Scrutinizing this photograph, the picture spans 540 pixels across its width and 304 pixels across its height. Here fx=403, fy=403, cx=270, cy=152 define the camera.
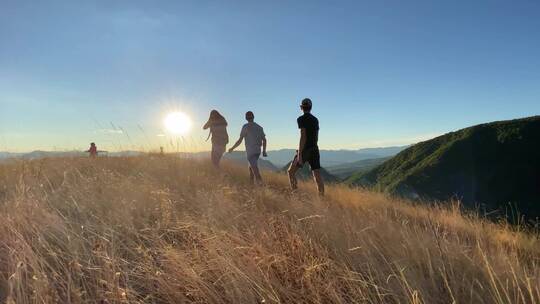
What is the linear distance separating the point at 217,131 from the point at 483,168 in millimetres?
88848

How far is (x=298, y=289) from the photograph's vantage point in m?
2.79

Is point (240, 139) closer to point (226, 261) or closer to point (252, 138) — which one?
point (252, 138)

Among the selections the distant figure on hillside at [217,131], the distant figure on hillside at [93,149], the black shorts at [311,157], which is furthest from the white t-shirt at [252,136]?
the distant figure on hillside at [93,149]

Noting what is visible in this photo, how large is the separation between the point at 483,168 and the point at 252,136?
89.3 m

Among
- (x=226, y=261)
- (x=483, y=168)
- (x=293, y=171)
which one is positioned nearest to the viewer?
(x=226, y=261)

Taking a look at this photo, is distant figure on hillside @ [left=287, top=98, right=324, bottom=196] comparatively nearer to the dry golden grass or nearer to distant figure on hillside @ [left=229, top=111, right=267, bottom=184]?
distant figure on hillside @ [left=229, top=111, right=267, bottom=184]

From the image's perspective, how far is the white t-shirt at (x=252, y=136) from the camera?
10000 mm

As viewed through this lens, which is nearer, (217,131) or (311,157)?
(311,157)

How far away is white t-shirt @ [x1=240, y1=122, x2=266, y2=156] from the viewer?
1000 cm

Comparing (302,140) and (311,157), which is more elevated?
(302,140)

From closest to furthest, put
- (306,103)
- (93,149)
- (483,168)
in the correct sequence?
(306,103) → (93,149) → (483,168)

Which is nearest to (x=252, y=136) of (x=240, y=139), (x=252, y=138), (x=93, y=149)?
(x=252, y=138)

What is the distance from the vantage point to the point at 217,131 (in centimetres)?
1113

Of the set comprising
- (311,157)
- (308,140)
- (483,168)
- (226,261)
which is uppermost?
(308,140)
